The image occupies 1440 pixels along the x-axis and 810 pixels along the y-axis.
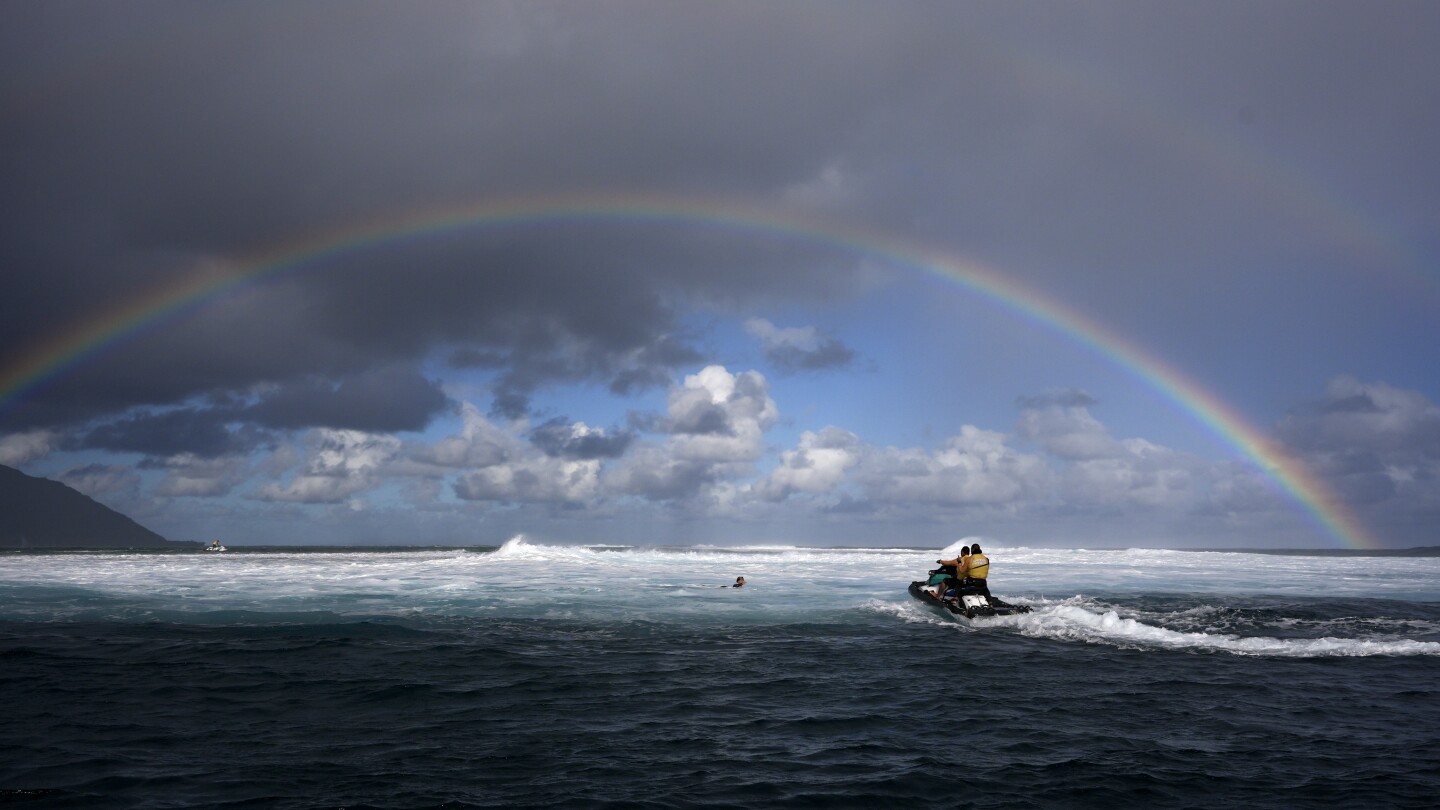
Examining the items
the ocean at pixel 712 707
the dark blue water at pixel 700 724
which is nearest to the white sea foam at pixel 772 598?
the ocean at pixel 712 707

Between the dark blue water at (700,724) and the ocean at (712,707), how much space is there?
0.07m

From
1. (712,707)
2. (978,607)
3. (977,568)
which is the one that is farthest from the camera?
(977,568)

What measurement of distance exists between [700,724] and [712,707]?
51.8 inches

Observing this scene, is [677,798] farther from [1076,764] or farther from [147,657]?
[147,657]

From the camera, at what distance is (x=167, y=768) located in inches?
442

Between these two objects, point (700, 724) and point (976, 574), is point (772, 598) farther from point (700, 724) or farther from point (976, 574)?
point (700, 724)

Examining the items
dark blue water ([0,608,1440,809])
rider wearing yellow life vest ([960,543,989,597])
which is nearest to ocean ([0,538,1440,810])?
dark blue water ([0,608,1440,809])

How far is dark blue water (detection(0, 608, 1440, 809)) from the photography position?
34.1ft

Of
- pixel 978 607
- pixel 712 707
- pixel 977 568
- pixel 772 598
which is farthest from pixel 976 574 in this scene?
pixel 712 707

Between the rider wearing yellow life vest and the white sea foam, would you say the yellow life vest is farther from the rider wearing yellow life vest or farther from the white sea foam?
the white sea foam

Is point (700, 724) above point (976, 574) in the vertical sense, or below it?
below

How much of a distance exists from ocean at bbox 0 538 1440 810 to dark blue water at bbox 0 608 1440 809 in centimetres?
7

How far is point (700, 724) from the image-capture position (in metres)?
13.7

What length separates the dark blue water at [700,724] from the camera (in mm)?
10406
